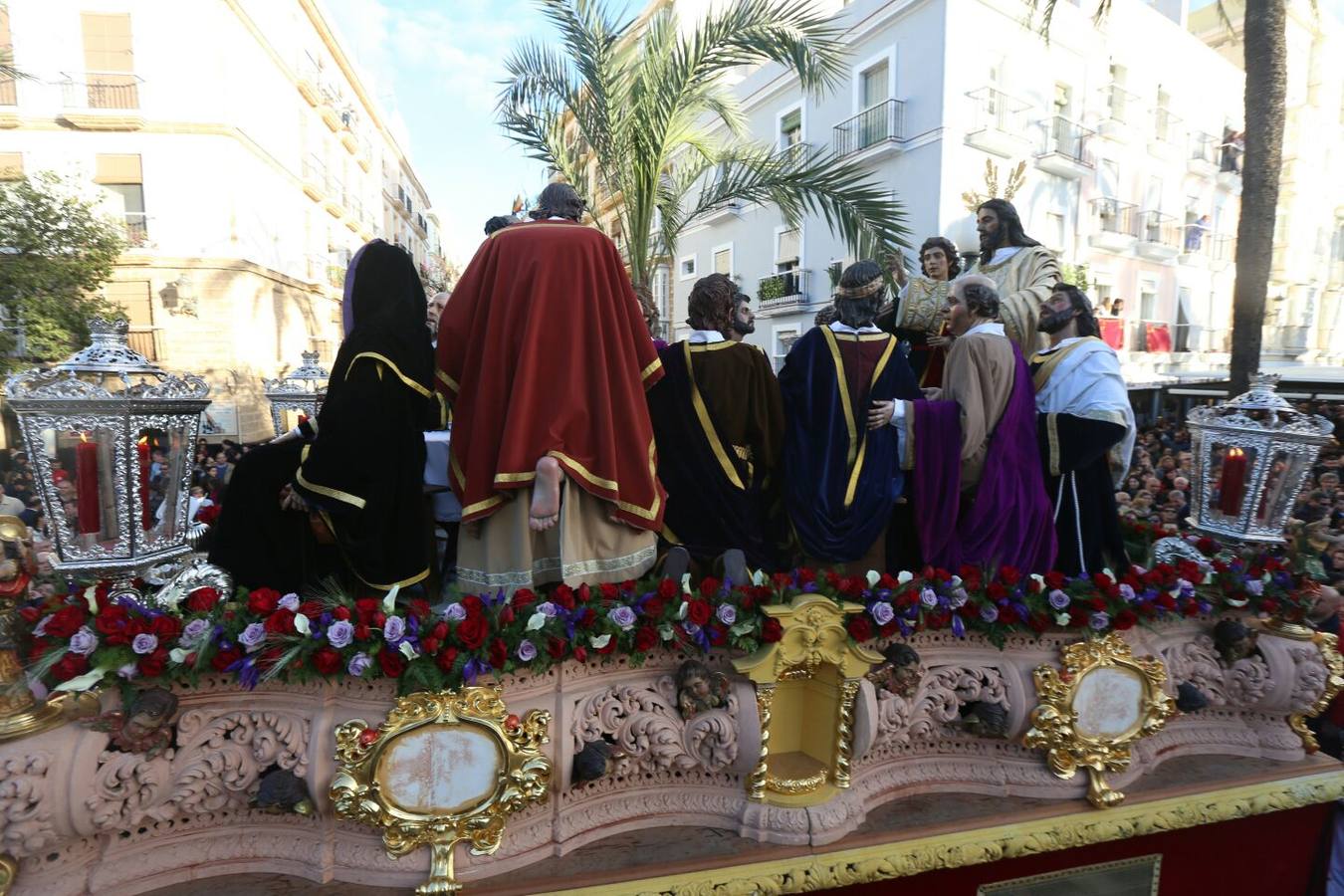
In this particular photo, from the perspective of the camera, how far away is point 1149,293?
2042cm

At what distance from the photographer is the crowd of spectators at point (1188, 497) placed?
3911mm

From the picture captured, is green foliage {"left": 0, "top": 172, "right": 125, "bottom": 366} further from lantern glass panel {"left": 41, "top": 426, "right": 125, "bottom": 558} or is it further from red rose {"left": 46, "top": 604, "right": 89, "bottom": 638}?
red rose {"left": 46, "top": 604, "right": 89, "bottom": 638}

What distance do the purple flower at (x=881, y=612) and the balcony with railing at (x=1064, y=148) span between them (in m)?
17.4

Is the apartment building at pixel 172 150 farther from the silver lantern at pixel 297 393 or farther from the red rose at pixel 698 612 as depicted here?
the red rose at pixel 698 612

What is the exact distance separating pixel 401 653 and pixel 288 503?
69cm

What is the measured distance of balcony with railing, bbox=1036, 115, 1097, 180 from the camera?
53.9 ft

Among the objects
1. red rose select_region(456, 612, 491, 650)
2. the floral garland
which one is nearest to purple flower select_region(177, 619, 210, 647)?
the floral garland

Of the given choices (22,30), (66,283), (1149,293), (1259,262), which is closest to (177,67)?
(22,30)

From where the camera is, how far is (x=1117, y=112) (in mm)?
18703

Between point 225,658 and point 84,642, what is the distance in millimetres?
Result: 315

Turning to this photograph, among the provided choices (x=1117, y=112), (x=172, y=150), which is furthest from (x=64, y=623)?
(x=1117, y=112)

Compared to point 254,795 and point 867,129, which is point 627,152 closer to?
point 254,795

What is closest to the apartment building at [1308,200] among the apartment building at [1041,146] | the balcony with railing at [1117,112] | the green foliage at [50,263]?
the apartment building at [1041,146]

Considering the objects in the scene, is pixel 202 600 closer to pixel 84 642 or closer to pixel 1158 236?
pixel 84 642
